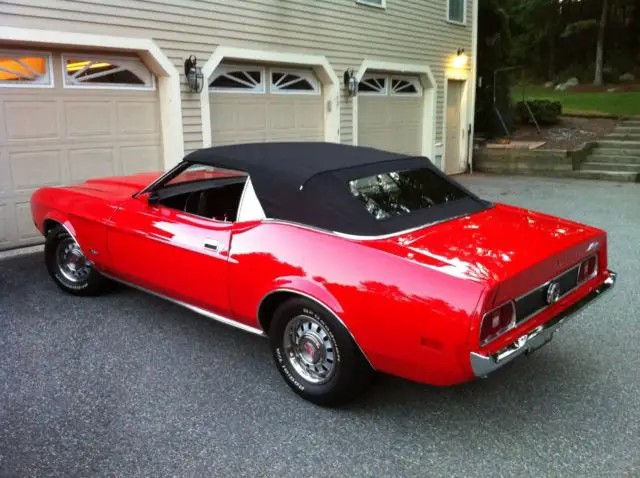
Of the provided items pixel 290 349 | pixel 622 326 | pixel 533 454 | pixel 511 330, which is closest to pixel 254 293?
pixel 290 349

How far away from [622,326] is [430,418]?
7.05 ft

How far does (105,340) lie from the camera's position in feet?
14.0

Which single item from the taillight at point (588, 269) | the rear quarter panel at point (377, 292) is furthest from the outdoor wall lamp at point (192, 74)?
the taillight at point (588, 269)

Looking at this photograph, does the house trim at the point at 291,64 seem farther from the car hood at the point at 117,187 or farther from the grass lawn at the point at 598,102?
the grass lawn at the point at 598,102

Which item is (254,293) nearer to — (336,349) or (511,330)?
(336,349)

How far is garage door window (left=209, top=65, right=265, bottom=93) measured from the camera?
29.3 feet

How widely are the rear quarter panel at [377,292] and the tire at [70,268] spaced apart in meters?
2.08

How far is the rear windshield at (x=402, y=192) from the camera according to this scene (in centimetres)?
356

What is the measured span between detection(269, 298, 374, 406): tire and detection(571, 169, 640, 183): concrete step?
40.5 ft

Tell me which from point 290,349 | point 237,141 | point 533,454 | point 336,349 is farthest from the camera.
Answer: point 237,141

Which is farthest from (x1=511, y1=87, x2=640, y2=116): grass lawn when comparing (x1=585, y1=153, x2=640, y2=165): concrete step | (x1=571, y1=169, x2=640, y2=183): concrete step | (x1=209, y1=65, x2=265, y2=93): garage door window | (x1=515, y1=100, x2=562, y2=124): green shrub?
(x1=209, y1=65, x2=265, y2=93): garage door window

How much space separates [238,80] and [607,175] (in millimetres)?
9137

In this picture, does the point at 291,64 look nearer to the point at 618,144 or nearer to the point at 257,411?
the point at 257,411

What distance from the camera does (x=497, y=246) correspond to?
322 centimetres
